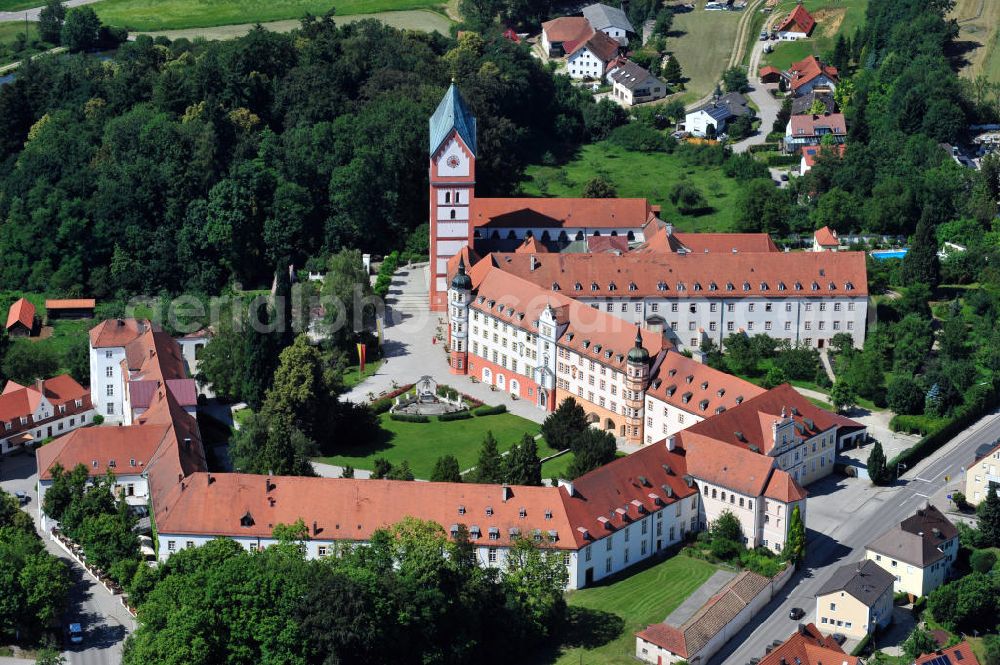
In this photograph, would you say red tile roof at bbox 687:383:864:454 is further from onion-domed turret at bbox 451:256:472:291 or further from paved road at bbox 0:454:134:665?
paved road at bbox 0:454:134:665

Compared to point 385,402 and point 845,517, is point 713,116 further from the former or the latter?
point 845,517

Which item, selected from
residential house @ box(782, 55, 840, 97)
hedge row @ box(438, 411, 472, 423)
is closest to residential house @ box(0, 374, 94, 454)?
hedge row @ box(438, 411, 472, 423)

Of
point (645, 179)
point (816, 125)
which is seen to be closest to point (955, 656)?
point (645, 179)

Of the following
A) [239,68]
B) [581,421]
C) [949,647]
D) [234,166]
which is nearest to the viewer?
[949,647]

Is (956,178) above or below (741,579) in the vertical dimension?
above

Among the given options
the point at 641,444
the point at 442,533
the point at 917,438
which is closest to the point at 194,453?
the point at 442,533

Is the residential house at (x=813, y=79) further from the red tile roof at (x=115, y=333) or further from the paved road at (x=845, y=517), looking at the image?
the red tile roof at (x=115, y=333)

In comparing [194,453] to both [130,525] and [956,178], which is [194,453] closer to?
[130,525]
